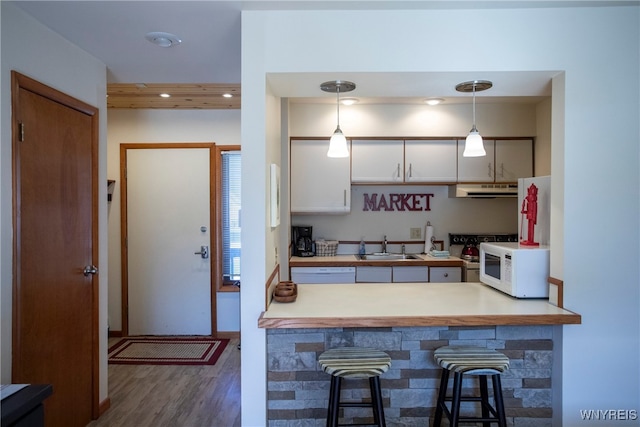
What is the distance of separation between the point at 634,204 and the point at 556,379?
0.98m

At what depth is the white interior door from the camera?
12.9ft

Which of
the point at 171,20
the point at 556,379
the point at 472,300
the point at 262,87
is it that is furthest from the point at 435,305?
the point at 171,20

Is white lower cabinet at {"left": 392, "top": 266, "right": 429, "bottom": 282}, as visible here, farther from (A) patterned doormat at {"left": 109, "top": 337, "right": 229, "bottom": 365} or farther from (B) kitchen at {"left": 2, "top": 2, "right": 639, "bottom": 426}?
(A) patterned doormat at {"left": 109, "top": 337, "right": 229, "bottom": 365}

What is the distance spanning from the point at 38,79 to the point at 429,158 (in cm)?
314

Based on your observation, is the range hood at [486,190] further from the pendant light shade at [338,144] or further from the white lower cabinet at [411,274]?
the pendant light shade at [338,144]

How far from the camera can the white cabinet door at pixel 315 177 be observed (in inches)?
146

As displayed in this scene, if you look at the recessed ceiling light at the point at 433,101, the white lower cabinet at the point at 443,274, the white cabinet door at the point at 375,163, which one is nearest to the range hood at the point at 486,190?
the white cabinet door at the point at 375,163

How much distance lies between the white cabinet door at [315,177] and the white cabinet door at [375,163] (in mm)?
114

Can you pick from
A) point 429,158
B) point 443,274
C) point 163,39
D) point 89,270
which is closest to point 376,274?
point 443,274

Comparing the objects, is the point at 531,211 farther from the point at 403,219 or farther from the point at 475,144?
the point at 403,219

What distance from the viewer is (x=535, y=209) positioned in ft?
7.41

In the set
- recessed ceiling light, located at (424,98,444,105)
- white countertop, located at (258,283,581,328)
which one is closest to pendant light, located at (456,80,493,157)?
white countertop, located at (258,283,581,328)

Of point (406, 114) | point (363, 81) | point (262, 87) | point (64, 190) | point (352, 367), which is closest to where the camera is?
point (352, 367)

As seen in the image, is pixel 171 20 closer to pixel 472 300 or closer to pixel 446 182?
pixel 472 300
